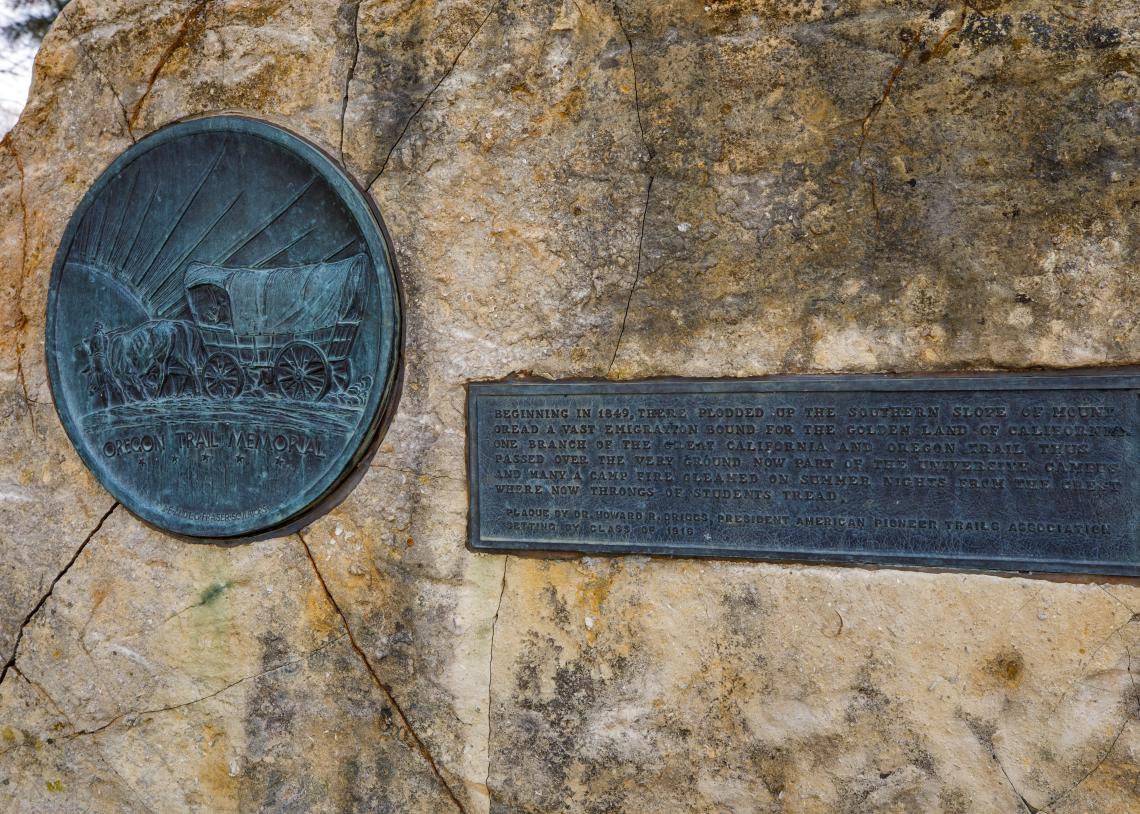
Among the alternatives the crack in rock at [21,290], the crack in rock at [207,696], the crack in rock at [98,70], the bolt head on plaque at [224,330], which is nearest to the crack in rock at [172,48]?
the crack in rock at [98,70]

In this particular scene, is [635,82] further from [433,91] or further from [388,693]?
[388,693]

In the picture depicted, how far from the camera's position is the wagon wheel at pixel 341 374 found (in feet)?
8.45

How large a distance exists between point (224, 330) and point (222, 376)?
0.14 m

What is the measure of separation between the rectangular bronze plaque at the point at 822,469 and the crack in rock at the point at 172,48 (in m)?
1.47

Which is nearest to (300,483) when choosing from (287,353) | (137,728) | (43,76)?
(287,353)

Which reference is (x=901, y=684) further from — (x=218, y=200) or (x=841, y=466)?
(x=218, y=200)

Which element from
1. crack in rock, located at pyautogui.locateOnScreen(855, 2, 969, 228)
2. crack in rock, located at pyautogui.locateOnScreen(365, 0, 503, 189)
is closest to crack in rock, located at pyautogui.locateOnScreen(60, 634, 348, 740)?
crack in rock, located at pyautogui.locateOnScreen(365, 0, 503, 189)

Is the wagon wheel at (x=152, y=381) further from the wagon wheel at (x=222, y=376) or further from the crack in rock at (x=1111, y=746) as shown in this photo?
the crack in rock at (x=1111, y=746)

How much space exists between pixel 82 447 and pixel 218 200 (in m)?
0.92

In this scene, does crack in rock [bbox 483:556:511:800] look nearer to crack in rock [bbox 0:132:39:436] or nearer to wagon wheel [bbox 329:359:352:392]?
wagon wheel [bbox 329:359:352:392]

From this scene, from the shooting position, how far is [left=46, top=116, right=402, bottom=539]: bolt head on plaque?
8.41 feet

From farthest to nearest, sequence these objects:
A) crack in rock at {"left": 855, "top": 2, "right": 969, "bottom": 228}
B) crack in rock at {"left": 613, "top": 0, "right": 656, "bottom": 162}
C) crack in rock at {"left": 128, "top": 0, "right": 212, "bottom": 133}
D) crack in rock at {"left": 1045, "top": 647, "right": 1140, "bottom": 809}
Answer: crack in rock at {"left": 128, "top": 0, "right": 212, "bottom": 133}, crack in rock at {"left": 613, "top": 0, "right": 656, "bottom": 162}, crack in rock at {"left": 855, "top": 2, "right": 969, "bottom": 228}, crack in rock at {"left": 1045, "top": 647, "right": 1140, "bottom": 809}

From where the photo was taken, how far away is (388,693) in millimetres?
2564

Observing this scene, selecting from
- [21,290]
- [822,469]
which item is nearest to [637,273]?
[822,469]
